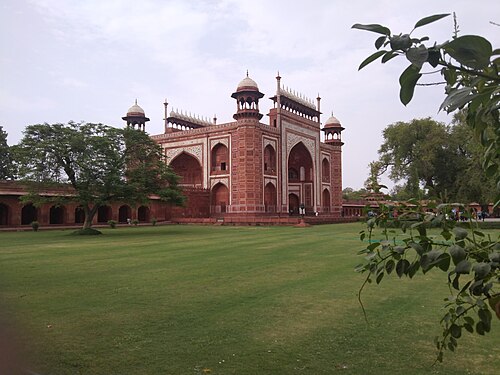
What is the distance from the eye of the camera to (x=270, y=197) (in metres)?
31.2

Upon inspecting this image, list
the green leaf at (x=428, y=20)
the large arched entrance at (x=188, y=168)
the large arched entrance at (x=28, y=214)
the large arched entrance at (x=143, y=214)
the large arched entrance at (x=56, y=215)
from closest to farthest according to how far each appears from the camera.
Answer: the green leaf at (x=428, y=20), the large arched entrance at (x=28, y=214), the large arched entrance at (x=56, y=215), the large arched entrance at (x=143, y=214), the large arched entrance at (x=188, y=168)

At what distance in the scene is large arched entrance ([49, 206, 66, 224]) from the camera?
24.4m

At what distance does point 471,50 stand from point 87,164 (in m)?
17.1

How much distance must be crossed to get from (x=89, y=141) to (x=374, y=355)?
16102 mm

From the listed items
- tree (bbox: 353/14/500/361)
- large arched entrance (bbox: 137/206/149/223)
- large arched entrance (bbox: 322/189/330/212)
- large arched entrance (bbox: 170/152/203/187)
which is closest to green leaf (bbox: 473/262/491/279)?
tree (bbox: 353/14/500/361)

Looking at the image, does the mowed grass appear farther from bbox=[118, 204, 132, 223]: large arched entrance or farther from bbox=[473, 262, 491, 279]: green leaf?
bbox=[118, 204, 132, 223]: large arched entrance

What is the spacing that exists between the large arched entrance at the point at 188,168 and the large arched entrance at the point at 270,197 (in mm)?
6090

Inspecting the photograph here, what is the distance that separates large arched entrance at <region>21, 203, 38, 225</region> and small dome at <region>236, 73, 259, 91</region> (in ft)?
51.7

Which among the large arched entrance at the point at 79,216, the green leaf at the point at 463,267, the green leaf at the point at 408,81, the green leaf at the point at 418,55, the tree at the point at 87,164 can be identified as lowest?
the large arched entrance at the point at 79,216

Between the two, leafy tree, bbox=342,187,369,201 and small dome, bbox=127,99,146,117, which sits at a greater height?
small dome, bbox=127,99,146,117

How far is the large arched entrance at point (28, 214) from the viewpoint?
23.4 metres

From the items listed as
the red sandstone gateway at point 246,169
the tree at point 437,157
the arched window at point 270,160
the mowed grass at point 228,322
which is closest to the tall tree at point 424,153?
the tree at point 437,157

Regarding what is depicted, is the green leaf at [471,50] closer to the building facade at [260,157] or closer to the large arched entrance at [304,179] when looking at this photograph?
the building facade at [260,157]

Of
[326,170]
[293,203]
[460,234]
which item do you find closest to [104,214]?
[293,203]
